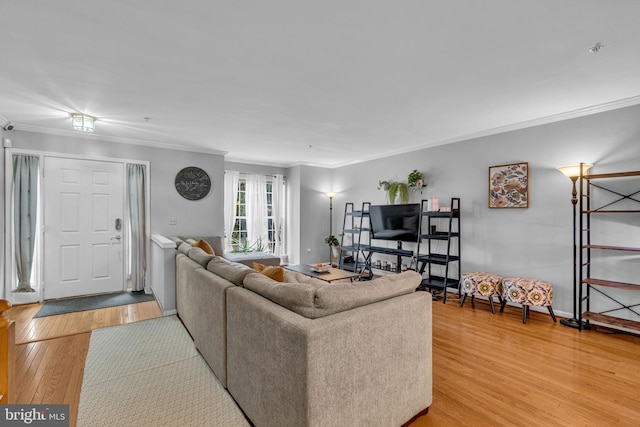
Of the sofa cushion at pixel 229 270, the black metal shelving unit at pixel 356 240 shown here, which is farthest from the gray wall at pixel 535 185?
the sofa cushion at pixel 229 270

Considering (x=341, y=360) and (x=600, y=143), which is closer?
(x=341, y=360)

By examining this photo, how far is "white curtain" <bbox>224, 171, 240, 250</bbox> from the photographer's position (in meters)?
6.52

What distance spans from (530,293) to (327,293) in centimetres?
A: 328

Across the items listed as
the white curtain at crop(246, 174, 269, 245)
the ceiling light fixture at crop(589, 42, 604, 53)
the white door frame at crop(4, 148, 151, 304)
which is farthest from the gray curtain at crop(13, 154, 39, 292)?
the ceiling light fixture at crop(589, 42, 604, 53)

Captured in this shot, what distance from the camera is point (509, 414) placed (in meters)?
1.92

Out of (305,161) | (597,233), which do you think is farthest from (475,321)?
(305,161)

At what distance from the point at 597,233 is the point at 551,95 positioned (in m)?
1.75

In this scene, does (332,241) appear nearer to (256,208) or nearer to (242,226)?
(256,208)

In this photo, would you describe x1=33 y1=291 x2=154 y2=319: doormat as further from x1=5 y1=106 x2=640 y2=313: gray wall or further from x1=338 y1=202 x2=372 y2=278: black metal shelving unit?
x1=338 y1=202 x2=372 y2=278: black metal shelving unit

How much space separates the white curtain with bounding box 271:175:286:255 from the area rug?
4.13 m

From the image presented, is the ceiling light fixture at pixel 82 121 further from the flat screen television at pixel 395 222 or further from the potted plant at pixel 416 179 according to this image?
the potted plant at pixel 416 179

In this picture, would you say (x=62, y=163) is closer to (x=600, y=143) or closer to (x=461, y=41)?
(x=461, y=41)

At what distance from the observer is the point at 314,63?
2.39 meters

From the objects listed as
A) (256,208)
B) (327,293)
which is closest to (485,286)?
(327,293)
